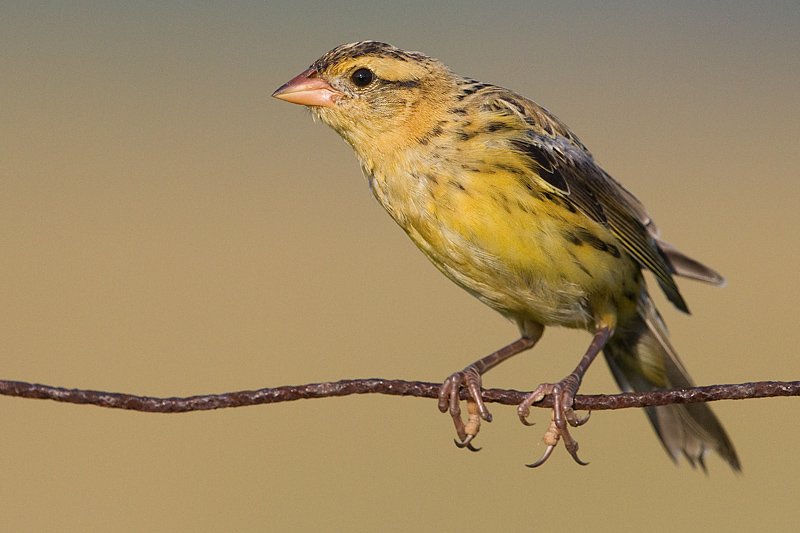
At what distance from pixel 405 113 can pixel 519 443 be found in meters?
4.79

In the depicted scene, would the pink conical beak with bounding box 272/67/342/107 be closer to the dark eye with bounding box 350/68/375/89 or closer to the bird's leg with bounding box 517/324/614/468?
the dark eye with bounding box 350/68/375/89

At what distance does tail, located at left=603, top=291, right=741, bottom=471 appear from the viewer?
4.94 m

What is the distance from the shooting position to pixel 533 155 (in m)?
4.20

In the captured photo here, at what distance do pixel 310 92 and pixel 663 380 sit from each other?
2.74m

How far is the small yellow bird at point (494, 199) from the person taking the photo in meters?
4.06

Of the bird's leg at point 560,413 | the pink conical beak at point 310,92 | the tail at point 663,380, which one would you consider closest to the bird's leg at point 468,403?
the bird's leg at point 560,413

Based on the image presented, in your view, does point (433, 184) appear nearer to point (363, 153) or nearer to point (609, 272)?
point (363, 153)

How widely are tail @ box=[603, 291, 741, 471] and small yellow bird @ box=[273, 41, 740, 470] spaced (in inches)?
0.9

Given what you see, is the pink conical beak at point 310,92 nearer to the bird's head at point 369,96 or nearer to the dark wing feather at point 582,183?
the bird's head at point 369,96

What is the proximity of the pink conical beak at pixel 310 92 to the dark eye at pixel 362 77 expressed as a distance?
0.35 ft

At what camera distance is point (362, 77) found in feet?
14.5

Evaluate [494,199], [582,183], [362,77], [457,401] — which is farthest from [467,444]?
[362,77]

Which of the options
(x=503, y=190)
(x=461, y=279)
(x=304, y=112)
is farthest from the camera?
(x=304, y=112)

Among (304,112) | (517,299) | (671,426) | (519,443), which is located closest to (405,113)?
(304,112)
